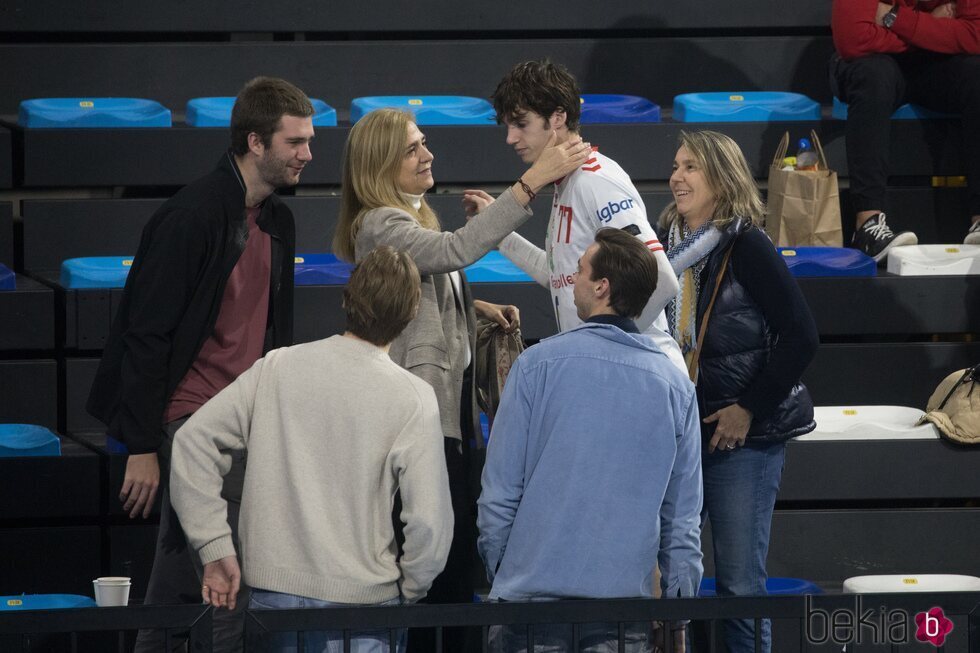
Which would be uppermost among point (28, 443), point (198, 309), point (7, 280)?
point (198, 309)

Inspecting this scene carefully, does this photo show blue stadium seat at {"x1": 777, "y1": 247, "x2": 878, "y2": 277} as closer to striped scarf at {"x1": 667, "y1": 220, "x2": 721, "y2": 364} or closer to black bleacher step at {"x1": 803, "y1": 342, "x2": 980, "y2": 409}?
black bleacher step at {"x1": 803, "y1": 342, "x2": 980, "y2": 409}

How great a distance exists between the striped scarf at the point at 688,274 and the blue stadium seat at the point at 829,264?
155 cm

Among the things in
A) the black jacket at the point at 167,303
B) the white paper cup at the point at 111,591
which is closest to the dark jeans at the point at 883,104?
the black jacket at the point at 167,303

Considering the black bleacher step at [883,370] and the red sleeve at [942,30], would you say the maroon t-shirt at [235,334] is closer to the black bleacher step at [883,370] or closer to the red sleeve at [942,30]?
the black bleacher step at [883,370]

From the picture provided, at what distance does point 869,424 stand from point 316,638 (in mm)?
2509

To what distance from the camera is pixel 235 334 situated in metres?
3.11

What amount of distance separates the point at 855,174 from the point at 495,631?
10.4 ft

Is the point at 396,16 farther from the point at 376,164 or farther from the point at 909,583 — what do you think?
the point at 909,583

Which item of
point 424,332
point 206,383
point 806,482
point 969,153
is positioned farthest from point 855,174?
point 206,383

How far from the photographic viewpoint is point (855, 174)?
522 centimetres

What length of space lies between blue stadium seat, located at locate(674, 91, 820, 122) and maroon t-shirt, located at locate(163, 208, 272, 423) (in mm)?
2727

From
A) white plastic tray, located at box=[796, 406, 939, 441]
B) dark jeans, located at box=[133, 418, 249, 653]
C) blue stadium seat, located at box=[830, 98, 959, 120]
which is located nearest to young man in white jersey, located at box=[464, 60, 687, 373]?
dark jeans, located at box=[133, 418, 249, 653]

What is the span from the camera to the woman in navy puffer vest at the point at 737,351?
3258mm

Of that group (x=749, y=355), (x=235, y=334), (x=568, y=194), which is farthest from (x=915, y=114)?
(x=235, y=334)
